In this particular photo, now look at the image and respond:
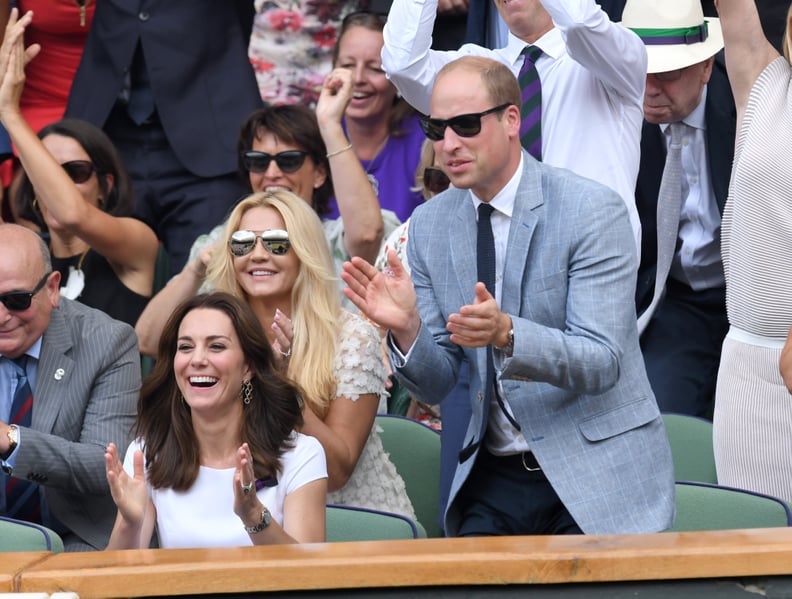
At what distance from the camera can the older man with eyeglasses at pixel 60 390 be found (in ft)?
13.6

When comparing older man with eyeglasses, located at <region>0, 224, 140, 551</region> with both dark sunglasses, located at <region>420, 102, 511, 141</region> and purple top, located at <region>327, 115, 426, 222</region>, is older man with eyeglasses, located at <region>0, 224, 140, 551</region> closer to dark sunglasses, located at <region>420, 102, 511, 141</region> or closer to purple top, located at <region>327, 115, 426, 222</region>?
dark sunglasses, located at <region>420, 102, 511, 141</region>

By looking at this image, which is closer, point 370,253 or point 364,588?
point 364,588

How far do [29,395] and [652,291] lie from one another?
7.51 feet

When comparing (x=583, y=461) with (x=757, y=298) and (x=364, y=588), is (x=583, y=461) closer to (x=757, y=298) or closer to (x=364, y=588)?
(x=757, y=298)

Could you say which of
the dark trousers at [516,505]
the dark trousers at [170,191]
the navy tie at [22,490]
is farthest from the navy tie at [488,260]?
the dark trousers at [170,191]

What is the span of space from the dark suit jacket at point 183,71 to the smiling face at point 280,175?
53 centimetres

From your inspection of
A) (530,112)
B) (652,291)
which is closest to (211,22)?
(530,112)

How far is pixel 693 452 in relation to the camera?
4305mm

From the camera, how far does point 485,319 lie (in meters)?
3.22

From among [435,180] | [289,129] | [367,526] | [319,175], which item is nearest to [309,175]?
[319,175]

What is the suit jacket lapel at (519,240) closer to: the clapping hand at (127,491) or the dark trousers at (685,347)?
the clapping hand at (127,491)

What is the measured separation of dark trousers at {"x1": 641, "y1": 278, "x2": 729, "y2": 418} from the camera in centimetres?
501

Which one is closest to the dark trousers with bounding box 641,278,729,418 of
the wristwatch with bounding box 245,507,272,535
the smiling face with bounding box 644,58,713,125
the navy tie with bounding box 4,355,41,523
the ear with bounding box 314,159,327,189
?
the smiling face with bounding box 644,58,713,125

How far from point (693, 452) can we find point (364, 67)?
7.45 ft
